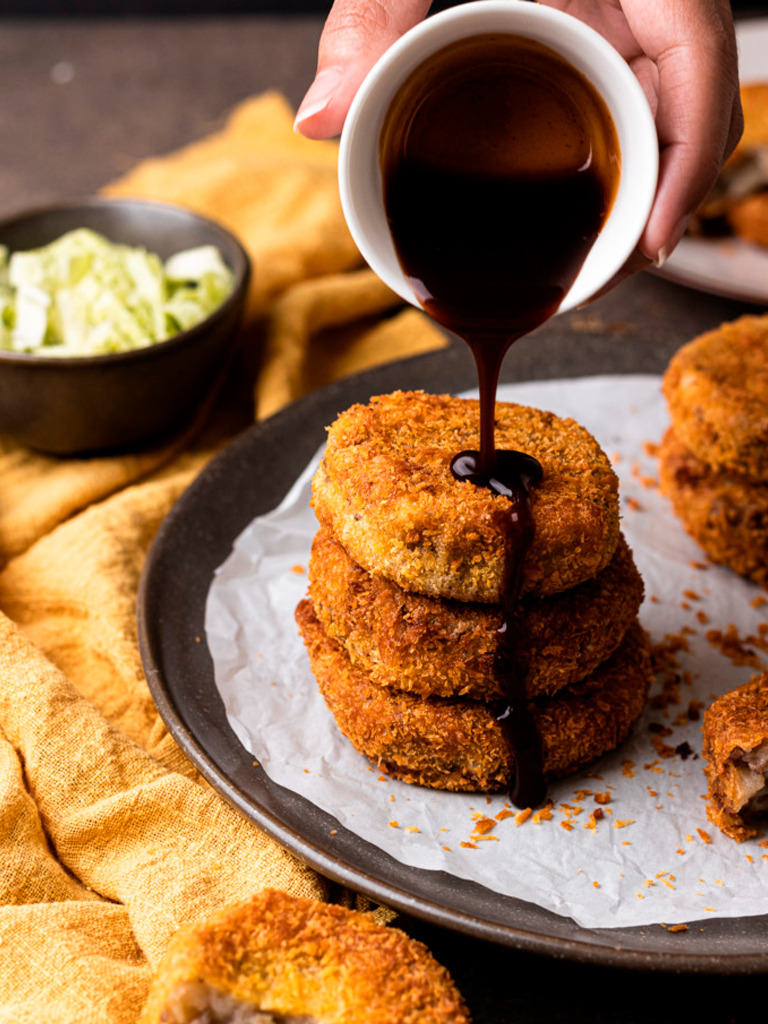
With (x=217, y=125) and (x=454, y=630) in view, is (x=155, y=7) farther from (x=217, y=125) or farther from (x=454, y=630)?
(x=454, y=630)

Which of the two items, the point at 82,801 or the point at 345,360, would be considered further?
the point at 345,360

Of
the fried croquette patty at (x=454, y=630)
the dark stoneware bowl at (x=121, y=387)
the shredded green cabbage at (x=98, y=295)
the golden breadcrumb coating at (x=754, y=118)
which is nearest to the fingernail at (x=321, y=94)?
the fried croquette patty at (x=454, y=630)

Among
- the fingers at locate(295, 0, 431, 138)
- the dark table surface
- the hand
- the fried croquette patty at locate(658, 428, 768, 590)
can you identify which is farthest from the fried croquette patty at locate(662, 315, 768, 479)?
the fingers at locate(295, 0, 431, 138)

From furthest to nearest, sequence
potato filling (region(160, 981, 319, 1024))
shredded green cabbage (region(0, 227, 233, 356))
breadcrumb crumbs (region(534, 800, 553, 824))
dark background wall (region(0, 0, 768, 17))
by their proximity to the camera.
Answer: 1. dark background wall (region(0, 0, 768, 17))
2. shredded green cabbage (region(0, 227, 233, 356))
3. breadcrumb crumbs (region(534, 800, 553, 824))
4. potato filling (region(160, 981, 319, 1024))

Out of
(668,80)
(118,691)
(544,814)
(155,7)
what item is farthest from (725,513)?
(155,7)

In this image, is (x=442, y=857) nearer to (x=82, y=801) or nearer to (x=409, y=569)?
(x=409, y=569)

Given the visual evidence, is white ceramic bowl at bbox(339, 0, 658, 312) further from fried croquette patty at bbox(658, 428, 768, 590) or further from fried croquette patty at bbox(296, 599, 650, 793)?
fried croquette patty at bbox(658, 428, 768, 590)

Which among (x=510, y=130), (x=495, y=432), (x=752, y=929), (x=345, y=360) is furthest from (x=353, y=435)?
(x=345, y=360)
